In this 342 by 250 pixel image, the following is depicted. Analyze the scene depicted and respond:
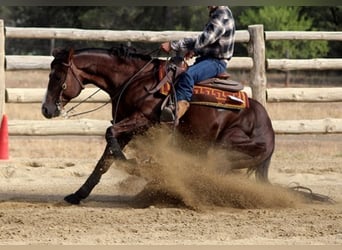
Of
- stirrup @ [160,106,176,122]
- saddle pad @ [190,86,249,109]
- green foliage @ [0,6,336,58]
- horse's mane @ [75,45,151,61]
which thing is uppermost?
horse's mane @ [75,45,151,61]

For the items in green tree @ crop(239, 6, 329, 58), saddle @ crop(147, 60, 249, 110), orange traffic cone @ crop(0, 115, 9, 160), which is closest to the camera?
saddle @ crop(147, 60, 249, 110)

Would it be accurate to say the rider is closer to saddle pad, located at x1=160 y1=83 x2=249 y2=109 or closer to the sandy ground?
saddle pad, located at x1=160 y1=83 x2=249 y2=109

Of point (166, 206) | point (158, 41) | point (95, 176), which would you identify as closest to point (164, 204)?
point (166, 206)

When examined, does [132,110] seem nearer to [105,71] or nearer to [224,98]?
[105,71]

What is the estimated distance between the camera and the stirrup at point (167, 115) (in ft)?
25.7

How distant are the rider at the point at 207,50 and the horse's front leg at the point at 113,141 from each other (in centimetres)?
26

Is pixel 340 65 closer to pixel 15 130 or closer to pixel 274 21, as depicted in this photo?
pixel 15 130

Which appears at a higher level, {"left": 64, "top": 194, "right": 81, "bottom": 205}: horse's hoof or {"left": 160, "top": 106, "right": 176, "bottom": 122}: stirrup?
{"left": 160, "top": 106, "right": 176, "bottom": 122}: stirrup

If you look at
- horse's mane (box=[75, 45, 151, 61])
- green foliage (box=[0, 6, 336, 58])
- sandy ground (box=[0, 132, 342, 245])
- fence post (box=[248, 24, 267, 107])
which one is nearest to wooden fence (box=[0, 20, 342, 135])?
fence post (box=[248, 24, 267, 107])

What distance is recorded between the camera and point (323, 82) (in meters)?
28.2

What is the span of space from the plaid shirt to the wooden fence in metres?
3.00

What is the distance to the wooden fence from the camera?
11.2 metres

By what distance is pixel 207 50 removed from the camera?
26.2ft

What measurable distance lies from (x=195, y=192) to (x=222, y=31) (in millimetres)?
1630
